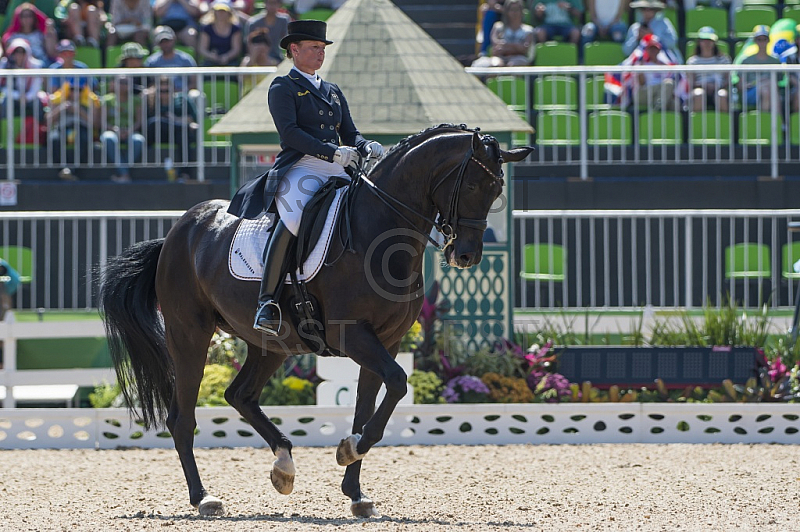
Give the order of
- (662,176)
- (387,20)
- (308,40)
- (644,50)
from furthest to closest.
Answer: (644,50)
(662,176)
(387,20)
(308,40)

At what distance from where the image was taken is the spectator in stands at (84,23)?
16.0 m

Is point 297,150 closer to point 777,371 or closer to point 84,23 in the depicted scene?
point 777,371

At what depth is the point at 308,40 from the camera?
270 inches

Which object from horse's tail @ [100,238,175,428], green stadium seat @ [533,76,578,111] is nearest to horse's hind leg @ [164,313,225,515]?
horse's tail @ [100,238,175,428]

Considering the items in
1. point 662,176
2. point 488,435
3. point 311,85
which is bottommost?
point 488,435

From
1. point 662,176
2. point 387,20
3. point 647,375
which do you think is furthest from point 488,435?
point 662,176

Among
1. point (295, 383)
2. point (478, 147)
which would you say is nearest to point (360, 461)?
point (478, 147)

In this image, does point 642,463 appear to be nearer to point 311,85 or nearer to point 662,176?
point 311,85

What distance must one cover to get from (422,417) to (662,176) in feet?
16.7

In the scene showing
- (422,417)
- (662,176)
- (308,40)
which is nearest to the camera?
(308,40)

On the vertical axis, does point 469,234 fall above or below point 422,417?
above

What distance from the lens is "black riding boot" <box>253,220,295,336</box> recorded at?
6.68 metres

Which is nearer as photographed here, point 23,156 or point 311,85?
point 311,85

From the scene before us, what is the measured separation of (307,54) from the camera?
690 centimetres
